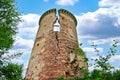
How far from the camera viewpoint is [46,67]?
26.2 metres

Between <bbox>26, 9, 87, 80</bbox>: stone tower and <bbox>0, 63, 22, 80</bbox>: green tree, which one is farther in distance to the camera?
<bbox>26, 9, 87, 80</bbox>: stone tower

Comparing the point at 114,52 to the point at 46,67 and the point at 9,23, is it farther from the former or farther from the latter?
the point at 46,67

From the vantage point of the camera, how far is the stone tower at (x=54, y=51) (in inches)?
1034

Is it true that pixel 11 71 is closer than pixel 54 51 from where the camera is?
Yes

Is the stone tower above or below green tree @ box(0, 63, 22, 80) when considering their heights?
above

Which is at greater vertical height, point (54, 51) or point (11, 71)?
point (54, 51)

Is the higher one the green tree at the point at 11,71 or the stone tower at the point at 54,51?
the stone tower at the point at 54,51

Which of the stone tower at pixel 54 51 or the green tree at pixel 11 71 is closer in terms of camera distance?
the green tree at pixel 11 71

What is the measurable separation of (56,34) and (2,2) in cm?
617

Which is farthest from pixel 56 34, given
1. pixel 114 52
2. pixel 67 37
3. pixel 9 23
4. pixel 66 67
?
pixel 114 52

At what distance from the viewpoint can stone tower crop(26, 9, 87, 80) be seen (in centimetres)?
2627

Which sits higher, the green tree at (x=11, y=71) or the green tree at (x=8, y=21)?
the green tree at (x=8, y=21)

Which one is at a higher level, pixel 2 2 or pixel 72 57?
pixel 2 2

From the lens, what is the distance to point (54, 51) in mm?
26859
